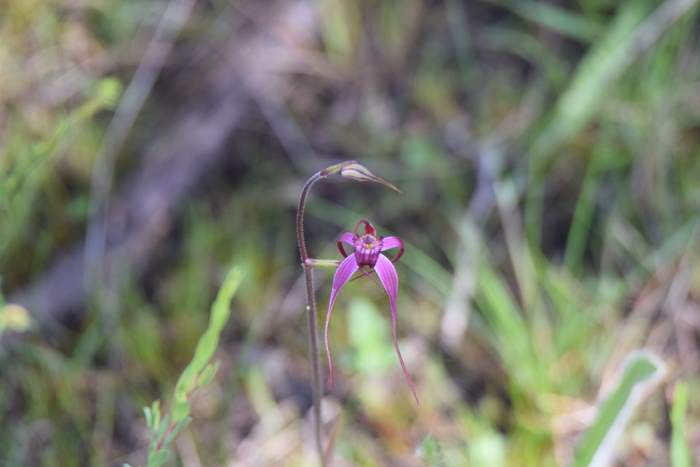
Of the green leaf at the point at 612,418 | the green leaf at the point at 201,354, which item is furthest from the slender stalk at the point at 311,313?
the green leaf at the point at 612,418

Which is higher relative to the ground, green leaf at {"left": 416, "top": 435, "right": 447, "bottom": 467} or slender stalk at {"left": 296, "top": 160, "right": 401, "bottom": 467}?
slender stalk at {"left": 296, "top": 160, "right": 401, "bottom": 467}

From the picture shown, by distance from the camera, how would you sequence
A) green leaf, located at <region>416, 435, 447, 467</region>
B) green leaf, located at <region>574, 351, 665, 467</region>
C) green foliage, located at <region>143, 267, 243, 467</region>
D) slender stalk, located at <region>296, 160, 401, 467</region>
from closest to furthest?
slender stalk, located at <region>296, 160, 401, 467</region>, green foliage, located at <region>143, 267, 243, 467</region>, green leaf, located at <region>416, 435, 447, 467</region>, green leaf, located at <region>574, 351, 665, 467</region>

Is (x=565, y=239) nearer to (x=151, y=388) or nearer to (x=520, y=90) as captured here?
(x=520, y=90)

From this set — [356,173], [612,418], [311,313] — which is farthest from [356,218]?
[356,173]

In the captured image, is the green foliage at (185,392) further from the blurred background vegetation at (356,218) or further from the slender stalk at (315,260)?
the blurred background vegetation at (356,218)

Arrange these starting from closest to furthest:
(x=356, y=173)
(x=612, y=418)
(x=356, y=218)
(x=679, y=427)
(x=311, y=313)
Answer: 1. (x=356, y=173)
2. (x=311, y=313)
3. (x=679, y=427)
4. (x=612, y=418)
5. (x=356, y=218)

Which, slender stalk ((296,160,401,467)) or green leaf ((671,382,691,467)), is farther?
green leaf ((671,382,691,467))

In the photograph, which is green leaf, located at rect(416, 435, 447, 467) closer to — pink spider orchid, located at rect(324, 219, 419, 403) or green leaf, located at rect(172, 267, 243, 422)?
pink spider orchid, located at rect(324, 219, 419, 403)

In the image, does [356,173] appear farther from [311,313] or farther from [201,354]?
[201,354]

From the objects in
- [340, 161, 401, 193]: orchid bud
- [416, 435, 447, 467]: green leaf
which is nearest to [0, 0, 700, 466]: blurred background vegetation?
[416, 435, 447, 467]: green leaf

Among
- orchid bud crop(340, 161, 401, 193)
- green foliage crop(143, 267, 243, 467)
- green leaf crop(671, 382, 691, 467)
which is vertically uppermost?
orchid bud crop(340, 161, 401, 193)
